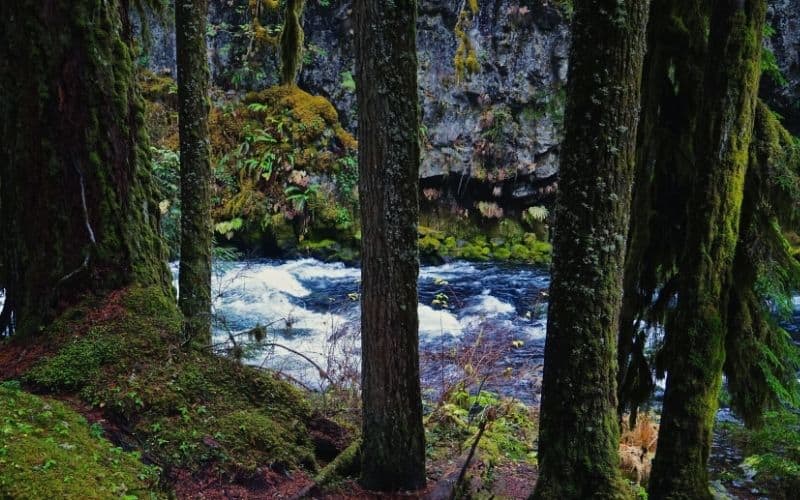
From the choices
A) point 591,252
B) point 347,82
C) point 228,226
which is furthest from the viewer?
point 347,82

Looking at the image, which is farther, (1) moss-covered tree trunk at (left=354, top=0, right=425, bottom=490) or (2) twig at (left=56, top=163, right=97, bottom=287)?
(2) twig at (left=56, top=163, right=97, bottom=287)

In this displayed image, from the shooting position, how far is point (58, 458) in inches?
89.8

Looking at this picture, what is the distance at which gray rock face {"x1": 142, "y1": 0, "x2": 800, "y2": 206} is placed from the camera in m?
19.0

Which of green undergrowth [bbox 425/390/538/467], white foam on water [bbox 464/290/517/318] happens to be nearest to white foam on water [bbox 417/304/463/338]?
white foam on water [bbox 464/290/517/318]

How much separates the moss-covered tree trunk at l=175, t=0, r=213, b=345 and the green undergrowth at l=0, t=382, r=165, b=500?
284cm

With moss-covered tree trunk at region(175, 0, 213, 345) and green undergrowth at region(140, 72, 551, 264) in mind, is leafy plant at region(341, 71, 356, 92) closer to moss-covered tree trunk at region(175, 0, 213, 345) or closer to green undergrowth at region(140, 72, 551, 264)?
green undergrowth at region(140, 72, 551, 264)

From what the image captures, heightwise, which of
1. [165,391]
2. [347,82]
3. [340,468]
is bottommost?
[340,468]

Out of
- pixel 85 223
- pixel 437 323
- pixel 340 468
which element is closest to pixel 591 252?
pixel 340 468

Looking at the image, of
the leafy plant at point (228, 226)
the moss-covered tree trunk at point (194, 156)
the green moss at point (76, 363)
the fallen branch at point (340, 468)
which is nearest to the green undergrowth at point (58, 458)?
the green moss at point (76, 363)

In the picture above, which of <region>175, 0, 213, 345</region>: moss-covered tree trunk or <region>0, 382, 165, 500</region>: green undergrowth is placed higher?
<region>175, 0, 213, 345</region>: moss-covered tree trunk

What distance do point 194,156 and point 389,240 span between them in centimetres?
310

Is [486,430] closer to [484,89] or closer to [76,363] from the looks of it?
[76,363]

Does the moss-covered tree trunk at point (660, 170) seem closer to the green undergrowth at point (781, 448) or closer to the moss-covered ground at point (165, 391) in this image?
the green undergrowth at point (781, 448)

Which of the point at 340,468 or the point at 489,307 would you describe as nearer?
the point at 340,468
